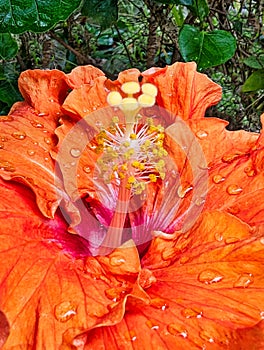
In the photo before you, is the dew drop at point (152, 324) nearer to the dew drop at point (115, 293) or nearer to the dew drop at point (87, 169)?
the dew drop at point (115, 293)

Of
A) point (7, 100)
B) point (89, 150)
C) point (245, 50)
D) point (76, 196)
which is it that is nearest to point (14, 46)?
point (7, 100)

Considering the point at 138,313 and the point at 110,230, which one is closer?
the point at 138,313

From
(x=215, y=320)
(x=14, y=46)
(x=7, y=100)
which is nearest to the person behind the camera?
(x=215, y=320)

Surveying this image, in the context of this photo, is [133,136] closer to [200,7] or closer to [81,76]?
[81,76]

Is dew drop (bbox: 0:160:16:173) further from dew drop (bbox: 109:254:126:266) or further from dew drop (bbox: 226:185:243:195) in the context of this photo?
dew drop (bbox: 226:185:243:195)

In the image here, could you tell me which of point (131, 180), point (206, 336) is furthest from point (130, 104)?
point (206, 336)

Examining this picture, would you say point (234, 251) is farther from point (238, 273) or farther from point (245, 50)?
point (245, 50)

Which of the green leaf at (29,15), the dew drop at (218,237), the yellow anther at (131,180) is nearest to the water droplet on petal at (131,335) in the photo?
the dew drop at (218,237)
